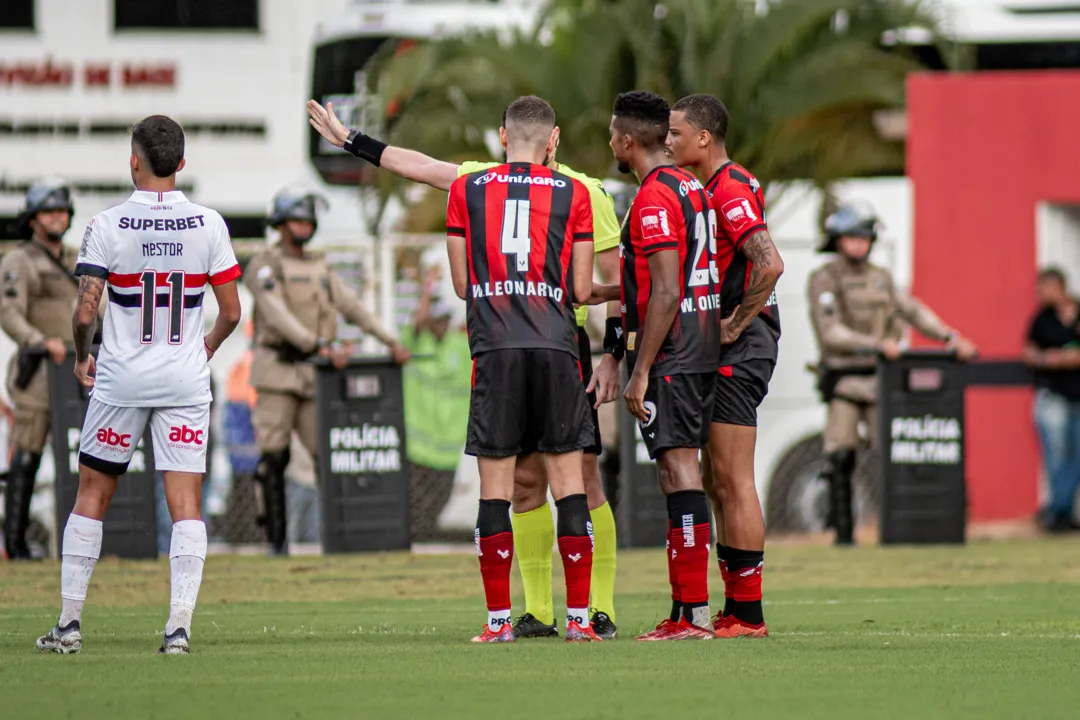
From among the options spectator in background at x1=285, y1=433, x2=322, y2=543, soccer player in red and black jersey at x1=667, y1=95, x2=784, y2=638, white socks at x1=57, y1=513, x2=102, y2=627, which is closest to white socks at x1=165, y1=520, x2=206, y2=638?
white socks at x1=57, y1=513, x2=102, y2=627

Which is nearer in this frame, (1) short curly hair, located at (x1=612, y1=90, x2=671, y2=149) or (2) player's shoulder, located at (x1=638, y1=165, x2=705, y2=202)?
(2) player's shoulder, located at (x1=638, y1=165, x2=705, y2=202)

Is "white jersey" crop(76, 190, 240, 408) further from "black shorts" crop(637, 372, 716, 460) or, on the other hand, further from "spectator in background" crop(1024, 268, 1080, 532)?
"spectator in background" crop(1024, 268, 1080, 532)

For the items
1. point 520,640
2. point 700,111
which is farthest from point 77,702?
point 700,111

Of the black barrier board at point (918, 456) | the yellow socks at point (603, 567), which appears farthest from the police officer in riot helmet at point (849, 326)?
the yellow socks at point (603, 567)

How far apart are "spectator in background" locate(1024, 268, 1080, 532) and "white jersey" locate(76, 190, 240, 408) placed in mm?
12151

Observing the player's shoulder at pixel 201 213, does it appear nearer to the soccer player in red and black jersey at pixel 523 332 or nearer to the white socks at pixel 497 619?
the soccer player in red and black jersey at pixel 523 332

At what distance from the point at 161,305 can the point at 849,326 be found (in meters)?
9.25

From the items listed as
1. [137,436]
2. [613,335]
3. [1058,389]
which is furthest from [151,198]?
[1058,389]

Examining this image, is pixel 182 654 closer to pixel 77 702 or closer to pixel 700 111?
pixel 77 702

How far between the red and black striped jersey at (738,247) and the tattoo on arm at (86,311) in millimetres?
2612

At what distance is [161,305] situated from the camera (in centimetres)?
813

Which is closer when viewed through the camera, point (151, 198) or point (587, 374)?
point (151, 198)

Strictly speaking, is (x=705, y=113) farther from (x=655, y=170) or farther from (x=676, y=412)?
(x=676, y=412)

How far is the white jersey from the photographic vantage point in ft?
26.6
